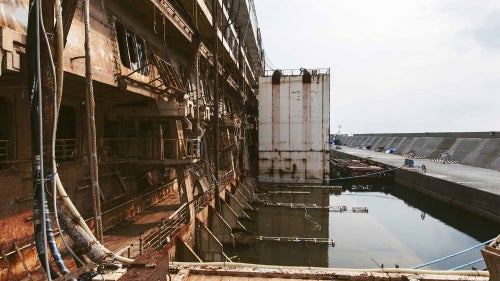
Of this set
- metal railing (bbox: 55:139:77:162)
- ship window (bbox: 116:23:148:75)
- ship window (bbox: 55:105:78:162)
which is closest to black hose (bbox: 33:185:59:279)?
metal railing (bbox: 55:139:77:162)

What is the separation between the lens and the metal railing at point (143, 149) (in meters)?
11.4

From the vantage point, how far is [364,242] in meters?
17.1

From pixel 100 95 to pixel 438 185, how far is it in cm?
2745

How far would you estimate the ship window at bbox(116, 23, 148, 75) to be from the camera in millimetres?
10156

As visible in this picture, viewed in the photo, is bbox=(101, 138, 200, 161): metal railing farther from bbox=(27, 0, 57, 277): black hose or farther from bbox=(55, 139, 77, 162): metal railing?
bbox=(27, 0, 57, 277): black hose

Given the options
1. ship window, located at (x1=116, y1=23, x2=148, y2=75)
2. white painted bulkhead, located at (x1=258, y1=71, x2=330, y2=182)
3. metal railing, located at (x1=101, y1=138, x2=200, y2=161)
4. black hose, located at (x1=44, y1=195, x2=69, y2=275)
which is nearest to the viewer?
black hose, located at (x1=44, y1=195, x2=69, y2=275)

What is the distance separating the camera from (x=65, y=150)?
8.86 meters

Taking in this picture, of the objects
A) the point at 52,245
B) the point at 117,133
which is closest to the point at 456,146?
the point at 117,133

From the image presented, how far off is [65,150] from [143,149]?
4246 millimetres

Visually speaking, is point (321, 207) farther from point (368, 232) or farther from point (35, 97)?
point (35, 97)

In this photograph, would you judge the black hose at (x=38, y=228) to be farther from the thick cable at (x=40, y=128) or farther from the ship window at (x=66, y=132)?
the ship window at (x=66, y=132)

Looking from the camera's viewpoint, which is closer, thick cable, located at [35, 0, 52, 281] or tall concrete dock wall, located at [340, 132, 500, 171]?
thick cable, located at [35, 0, 52, 281]

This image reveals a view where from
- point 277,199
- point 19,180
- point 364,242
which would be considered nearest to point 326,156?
point 277,199

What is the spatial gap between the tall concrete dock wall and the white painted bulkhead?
20.1 m
